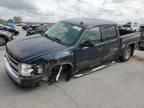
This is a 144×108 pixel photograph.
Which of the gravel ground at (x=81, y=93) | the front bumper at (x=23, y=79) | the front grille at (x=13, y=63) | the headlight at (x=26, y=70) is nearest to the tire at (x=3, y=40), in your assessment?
the gravel ground at (x=81, y=93)

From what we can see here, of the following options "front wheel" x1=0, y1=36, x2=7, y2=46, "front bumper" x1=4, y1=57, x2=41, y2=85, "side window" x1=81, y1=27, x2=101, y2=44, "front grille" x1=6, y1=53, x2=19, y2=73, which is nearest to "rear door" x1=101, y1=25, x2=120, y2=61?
"side window" x1=81, y1=27, x2=101, y2=44

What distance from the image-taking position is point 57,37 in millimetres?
5145

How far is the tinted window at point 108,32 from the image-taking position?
5746 millimetres

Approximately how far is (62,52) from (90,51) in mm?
1104

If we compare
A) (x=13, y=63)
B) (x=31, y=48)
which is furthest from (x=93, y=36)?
(x=13, y=63)

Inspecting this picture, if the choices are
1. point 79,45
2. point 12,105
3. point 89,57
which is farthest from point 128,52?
point 12,105

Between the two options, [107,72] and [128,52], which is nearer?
[107,72]

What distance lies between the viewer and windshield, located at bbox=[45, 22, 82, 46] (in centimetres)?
491

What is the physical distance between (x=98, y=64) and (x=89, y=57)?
2.57ft

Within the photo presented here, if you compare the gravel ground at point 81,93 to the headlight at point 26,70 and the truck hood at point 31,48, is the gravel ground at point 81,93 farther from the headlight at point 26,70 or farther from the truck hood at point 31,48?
the truck hood at point 31,48

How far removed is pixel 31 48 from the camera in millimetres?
4344

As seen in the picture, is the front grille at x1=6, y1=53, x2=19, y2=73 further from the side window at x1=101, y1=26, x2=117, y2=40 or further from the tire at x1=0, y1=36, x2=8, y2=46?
the tire at x1=0, y1=36, x2=8, y2=46

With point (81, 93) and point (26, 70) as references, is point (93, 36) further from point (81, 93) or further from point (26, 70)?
point (26, 70)

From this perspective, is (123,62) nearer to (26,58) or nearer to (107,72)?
(107,72)
